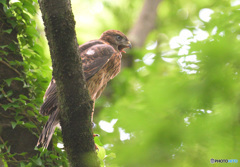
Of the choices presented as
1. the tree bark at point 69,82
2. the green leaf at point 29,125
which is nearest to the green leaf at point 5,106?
the green leaf at point 29,125

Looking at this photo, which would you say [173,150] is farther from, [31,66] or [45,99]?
[31,66]

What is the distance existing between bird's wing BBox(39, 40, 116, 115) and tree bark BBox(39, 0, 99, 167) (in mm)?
798

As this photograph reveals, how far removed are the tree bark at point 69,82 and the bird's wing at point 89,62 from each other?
798 millimetres

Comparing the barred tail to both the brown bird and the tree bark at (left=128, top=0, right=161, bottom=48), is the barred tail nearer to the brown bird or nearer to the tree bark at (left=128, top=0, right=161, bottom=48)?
the brown bird

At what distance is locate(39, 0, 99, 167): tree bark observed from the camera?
238cm

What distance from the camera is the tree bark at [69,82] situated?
2.38 m

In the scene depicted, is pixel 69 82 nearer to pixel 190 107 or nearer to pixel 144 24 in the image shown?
pixel 190 107

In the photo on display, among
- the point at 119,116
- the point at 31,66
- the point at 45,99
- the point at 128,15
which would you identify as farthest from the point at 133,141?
the point at 128,15

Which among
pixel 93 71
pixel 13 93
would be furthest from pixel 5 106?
pixel 93 71

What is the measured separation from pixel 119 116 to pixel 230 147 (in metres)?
0.32

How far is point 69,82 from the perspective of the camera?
8.00 feet

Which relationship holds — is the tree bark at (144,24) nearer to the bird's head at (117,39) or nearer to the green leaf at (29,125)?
the bird's head at (117,39)

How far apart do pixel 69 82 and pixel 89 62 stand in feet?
5.15

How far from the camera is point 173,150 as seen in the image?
36.7 inches
